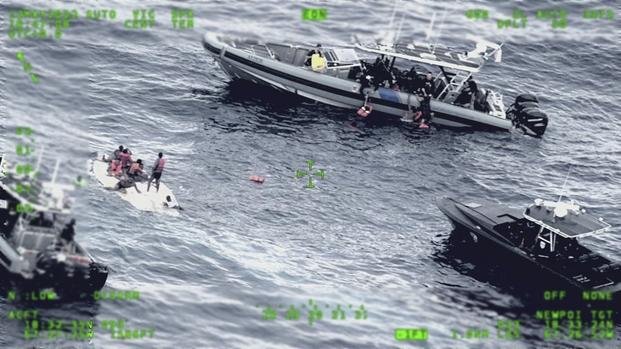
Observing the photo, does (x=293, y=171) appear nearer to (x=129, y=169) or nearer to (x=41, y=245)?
(x=129, y=169)

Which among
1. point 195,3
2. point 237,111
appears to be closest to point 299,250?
point 237,111

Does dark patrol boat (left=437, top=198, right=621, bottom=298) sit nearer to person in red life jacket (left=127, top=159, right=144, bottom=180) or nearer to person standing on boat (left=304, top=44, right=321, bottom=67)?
person in red life jacket (left=127, top=159, right=144, bottom=180)

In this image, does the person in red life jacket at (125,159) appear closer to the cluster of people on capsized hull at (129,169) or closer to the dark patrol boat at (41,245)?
the cluster of people on capsized hull at (129,169)

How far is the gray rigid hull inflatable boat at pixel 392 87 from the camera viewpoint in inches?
3777

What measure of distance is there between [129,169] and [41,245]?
21.1 m

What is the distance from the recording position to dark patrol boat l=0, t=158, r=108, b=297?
196 ft

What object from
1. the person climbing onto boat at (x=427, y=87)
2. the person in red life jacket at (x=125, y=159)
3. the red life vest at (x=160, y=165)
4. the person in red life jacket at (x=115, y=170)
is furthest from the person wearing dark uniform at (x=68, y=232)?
the person climbing onto boat at (x=427, y=87)

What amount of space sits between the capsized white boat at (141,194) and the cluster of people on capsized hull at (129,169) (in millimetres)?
287

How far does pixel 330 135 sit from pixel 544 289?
2139 cm

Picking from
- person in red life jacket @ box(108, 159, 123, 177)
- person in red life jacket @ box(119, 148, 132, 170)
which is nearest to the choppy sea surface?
person in red life jacket @ box(108, 159, 123, 177)

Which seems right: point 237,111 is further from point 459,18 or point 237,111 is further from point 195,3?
point 459,18

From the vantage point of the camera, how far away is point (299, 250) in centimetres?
7681

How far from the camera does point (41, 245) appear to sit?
201 ft

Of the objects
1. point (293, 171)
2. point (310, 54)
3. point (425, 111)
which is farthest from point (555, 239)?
point (310, 54)
